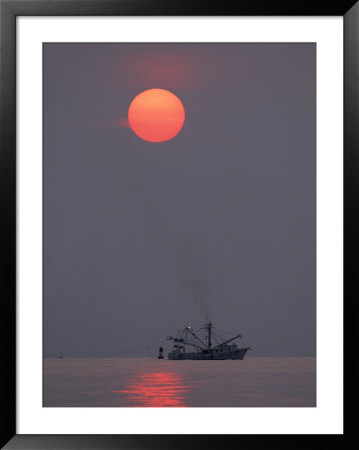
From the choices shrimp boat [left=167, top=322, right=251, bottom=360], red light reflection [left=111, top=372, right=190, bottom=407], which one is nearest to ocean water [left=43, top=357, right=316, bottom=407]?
red light reflection [left=111, top=372, right=190, bottom=407]

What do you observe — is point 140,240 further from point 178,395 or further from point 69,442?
point 69,442

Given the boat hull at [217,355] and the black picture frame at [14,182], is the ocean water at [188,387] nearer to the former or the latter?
the boat hull at [217,355]

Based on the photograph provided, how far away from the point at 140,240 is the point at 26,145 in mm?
29943

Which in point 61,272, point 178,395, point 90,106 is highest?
point 90,106

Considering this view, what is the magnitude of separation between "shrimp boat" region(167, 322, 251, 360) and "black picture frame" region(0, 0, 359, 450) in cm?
2700

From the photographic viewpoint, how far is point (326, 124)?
2.87 m

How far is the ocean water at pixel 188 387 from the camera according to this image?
17.2 meters

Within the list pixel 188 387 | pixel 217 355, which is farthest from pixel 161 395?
pixel 217 355

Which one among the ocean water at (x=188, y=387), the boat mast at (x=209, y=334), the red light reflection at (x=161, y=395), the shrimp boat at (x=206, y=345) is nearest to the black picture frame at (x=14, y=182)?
the red light reflection at (x=161, y=395)

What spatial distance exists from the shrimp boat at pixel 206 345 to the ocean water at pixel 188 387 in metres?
0.85

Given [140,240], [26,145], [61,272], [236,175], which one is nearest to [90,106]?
[61,272]

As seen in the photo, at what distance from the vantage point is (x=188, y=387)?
20.1 meters

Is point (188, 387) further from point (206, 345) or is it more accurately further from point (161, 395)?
point (206, 345)

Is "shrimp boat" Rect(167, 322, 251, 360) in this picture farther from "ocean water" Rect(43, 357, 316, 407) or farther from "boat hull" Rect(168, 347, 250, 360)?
"ocean water" Rect(43, 357, 316, 407)
